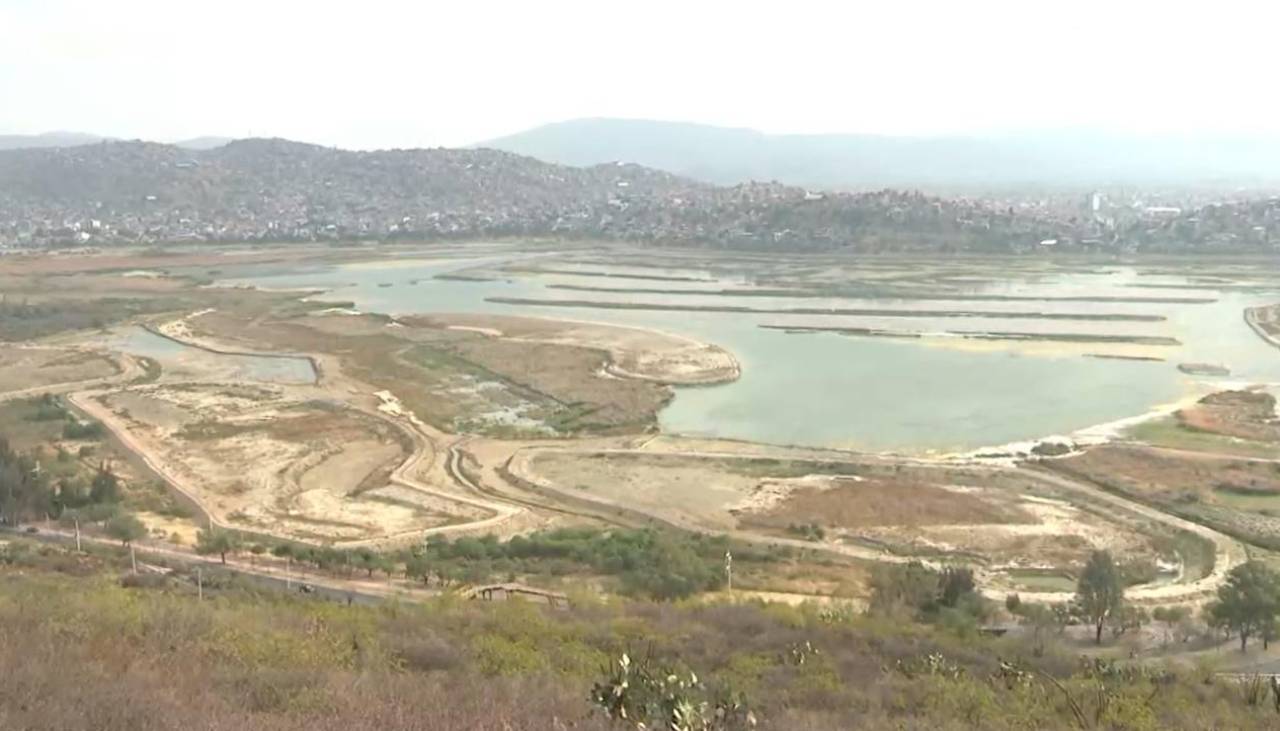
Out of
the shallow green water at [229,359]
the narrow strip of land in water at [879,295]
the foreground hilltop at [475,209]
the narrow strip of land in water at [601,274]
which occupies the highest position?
the foreground hilltop at [475,209]

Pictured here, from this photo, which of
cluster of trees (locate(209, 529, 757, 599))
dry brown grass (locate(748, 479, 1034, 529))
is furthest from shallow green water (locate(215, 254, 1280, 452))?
cluster of trees (locate(209, 529, 757, 599))

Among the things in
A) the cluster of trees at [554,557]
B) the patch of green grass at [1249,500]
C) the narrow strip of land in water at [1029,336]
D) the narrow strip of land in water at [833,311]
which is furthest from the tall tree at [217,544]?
the narrow strip of land in water at [833,311]

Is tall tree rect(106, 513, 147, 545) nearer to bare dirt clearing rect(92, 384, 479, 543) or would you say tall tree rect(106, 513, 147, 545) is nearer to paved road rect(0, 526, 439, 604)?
paved road rect(0, 526, 439, 604)

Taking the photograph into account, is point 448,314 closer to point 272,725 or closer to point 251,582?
point 251,582

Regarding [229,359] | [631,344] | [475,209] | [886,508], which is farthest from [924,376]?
[475,209]

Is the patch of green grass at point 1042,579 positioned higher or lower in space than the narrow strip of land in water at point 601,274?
lower

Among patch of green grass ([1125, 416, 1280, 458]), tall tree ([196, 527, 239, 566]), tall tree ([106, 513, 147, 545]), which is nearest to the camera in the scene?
tall tree ([196, 527, 239, 566])

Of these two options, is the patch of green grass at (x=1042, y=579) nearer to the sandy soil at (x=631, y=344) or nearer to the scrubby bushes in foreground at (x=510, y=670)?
the scrubby bushes in foreground at (x=510, y=670)
